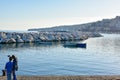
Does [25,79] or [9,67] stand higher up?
[9,67]

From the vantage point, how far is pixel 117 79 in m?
26.0

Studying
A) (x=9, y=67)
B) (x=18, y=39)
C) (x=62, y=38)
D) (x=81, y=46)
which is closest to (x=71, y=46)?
(x=81, y=46)

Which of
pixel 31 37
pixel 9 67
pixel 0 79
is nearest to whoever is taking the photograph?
pixel 9 67

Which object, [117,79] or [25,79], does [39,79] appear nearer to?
[25,79]

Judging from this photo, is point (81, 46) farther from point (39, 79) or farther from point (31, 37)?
point (39, 79)

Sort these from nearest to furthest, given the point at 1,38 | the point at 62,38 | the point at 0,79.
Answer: the point at 0,79 → the point at 1,38 → the point at 62,38

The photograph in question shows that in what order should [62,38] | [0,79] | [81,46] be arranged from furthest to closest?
[62,38], [81,46], [0,79]

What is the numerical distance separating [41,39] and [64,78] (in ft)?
342

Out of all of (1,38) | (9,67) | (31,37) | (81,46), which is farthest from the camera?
(31,37)

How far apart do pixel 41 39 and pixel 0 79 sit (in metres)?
106

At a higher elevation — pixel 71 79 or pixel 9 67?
pixel 9 67

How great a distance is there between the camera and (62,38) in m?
144

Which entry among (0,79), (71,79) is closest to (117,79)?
(71,79)

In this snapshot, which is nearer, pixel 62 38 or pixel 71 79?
pixel 71 79
